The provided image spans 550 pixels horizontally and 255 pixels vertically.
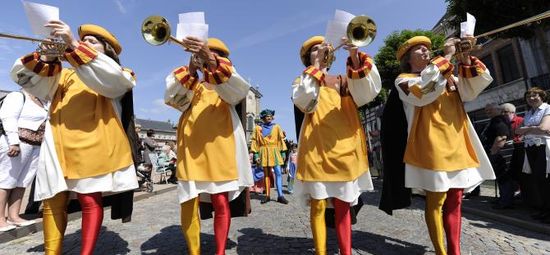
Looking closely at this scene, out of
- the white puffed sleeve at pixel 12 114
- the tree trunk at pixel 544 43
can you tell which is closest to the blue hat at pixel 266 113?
the white puffed sleeve at pixel 12 114

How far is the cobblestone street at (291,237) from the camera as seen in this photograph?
338 centimetres

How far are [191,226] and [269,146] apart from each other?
16.2 feet

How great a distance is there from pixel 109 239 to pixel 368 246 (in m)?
2.85

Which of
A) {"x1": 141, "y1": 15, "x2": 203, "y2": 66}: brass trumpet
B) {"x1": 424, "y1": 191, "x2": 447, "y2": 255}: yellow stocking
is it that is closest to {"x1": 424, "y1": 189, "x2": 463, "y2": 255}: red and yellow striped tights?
{"x1": 424, "y1": 191, "x2": 447, "y2": 255}: yellow stocking

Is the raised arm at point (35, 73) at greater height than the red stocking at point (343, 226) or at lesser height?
greater

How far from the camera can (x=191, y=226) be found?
9.14ft

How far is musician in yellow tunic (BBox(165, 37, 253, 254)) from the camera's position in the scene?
2.73 m

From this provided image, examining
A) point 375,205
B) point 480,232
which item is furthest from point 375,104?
point 480,232

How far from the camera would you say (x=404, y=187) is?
10.4 feet

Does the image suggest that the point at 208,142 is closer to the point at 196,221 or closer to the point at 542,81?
the point at 196,221

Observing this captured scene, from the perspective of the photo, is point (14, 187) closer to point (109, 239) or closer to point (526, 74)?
point (109, 239)

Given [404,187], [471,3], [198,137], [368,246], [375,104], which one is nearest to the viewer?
[198,137]

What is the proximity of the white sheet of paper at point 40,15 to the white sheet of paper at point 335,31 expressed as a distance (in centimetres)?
190

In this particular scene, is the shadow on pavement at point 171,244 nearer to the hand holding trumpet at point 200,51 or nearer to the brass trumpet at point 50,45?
the hand holding trumpet at point 200,51
